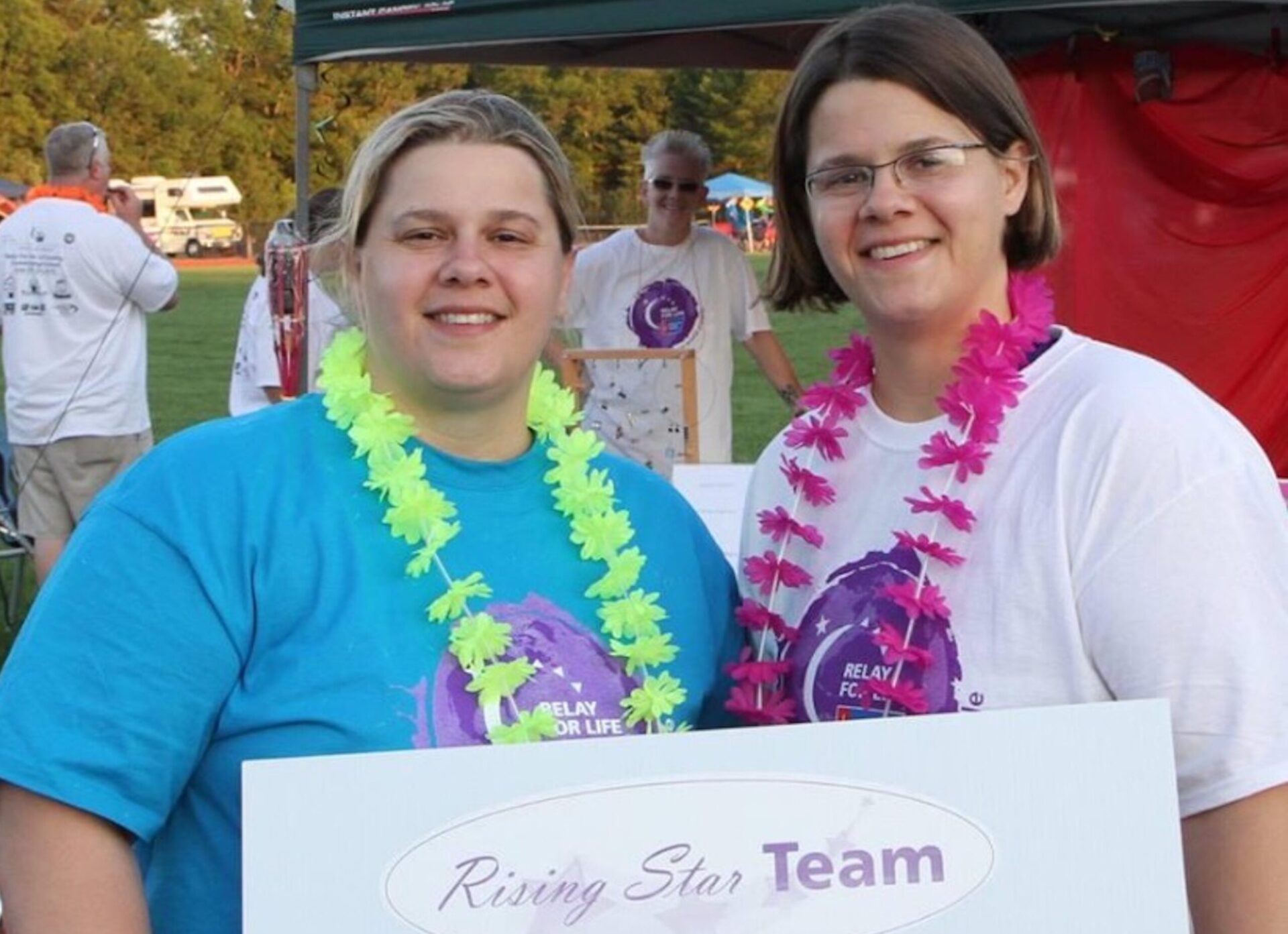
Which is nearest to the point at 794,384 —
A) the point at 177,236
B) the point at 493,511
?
the point at 493,511

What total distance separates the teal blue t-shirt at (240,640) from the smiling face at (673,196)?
4876 mm

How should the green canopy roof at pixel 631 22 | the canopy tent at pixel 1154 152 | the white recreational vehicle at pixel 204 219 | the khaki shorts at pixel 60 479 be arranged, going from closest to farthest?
the green canopy roof at pixel 631 22
the canopy tent at pixel 1154 152
the khaki shorts at pixel 60 479
the white recreational vehicle at pixel 204 219

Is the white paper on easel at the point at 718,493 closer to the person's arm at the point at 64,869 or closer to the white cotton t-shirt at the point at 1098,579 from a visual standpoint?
the white cotton t-shirt at the point at 1098,579

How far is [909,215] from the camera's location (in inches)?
73.9

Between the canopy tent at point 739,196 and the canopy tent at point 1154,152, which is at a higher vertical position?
the canopy tent at point 739,196

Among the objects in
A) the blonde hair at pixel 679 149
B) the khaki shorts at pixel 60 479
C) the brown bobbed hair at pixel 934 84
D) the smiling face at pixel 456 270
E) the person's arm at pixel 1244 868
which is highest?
the blonde hair at pixel 679 149

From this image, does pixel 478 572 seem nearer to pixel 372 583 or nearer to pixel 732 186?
pixel 372 583

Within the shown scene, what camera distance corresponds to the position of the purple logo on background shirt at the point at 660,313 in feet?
21.5

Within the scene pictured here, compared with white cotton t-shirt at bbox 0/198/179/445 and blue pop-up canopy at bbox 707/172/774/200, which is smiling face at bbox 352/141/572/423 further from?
blue pop-up canopy at bbox 707/172/774/200

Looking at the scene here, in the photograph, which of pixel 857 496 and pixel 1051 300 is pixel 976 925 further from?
pixel 1051 300

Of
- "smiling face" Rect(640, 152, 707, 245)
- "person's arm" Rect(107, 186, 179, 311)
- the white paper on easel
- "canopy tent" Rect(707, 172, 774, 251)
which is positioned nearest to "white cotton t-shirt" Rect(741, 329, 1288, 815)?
the white paper on easel

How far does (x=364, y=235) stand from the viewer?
1816 millimetres

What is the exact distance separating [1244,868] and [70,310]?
6.27 metres

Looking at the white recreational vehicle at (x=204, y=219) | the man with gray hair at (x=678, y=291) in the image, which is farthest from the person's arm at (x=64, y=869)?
the white recreational vehicle at (x=204, y=219)
